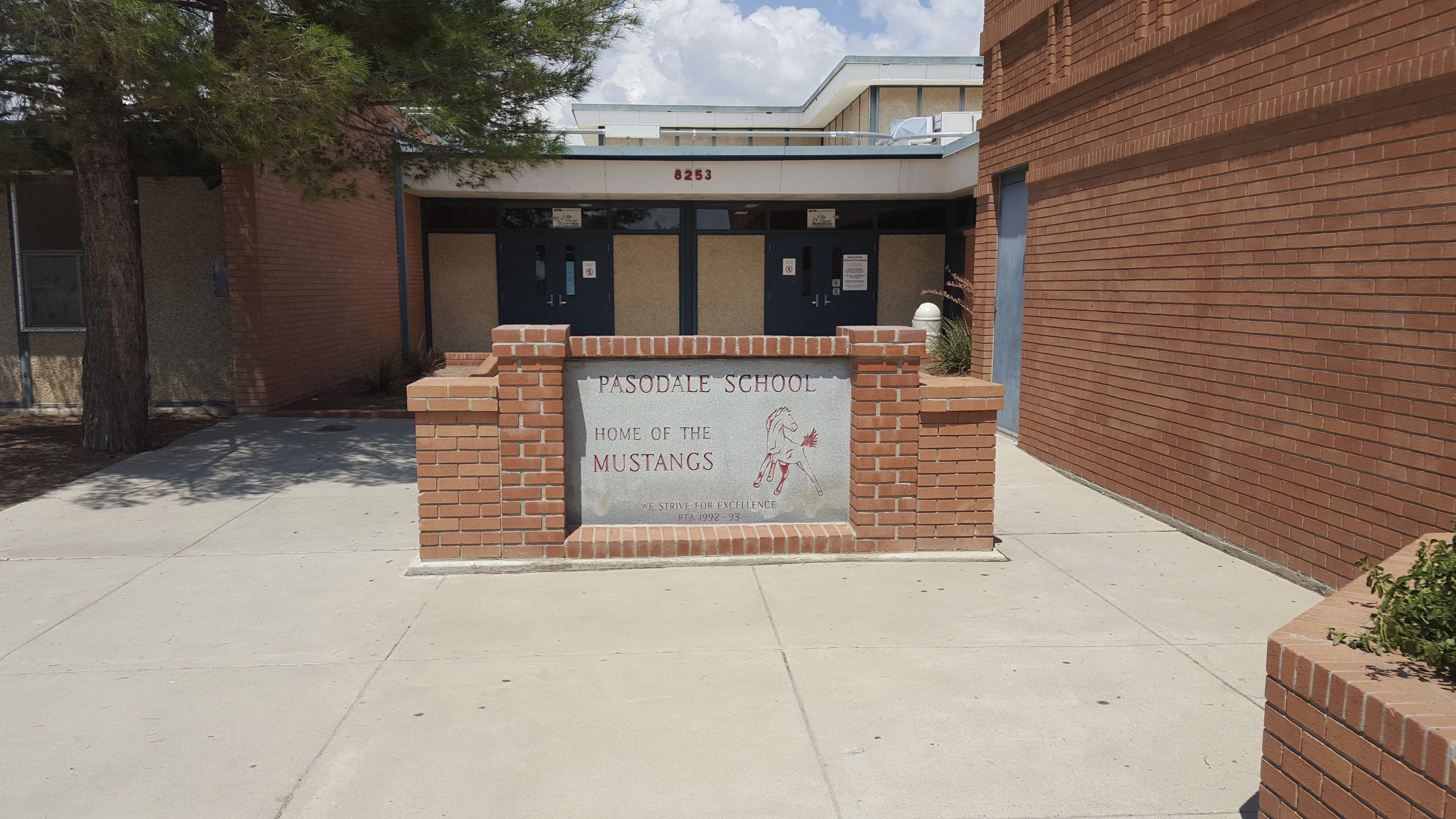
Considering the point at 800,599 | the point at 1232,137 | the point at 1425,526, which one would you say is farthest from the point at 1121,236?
the point at 800,599

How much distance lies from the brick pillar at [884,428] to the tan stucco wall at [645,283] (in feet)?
41.7

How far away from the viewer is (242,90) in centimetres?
735

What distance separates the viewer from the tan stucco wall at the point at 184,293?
464 inches

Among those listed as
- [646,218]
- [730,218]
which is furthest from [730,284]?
[646,218]

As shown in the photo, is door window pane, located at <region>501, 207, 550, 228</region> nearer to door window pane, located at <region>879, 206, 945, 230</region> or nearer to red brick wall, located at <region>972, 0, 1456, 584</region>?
door window pane, located at <region>879, 206, 945, 230</region>

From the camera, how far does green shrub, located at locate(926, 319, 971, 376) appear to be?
13953mm

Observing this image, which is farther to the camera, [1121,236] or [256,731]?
[1121,236]

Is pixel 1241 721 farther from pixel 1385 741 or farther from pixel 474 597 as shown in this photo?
pixel 474 597

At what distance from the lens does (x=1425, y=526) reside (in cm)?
498

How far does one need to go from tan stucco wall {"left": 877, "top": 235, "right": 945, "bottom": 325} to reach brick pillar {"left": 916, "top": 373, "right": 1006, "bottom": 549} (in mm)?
12617

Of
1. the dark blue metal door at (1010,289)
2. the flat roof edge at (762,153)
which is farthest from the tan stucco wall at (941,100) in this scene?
the dark blue metal door at (1010,289)

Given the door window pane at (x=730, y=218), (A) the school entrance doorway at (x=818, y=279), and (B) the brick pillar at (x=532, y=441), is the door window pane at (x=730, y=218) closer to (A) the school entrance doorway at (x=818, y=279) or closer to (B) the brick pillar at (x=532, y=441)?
(A) the school entrance doorway at (x=818, y=279)

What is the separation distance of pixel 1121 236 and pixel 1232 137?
1.46m

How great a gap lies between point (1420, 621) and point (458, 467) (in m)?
4.73
